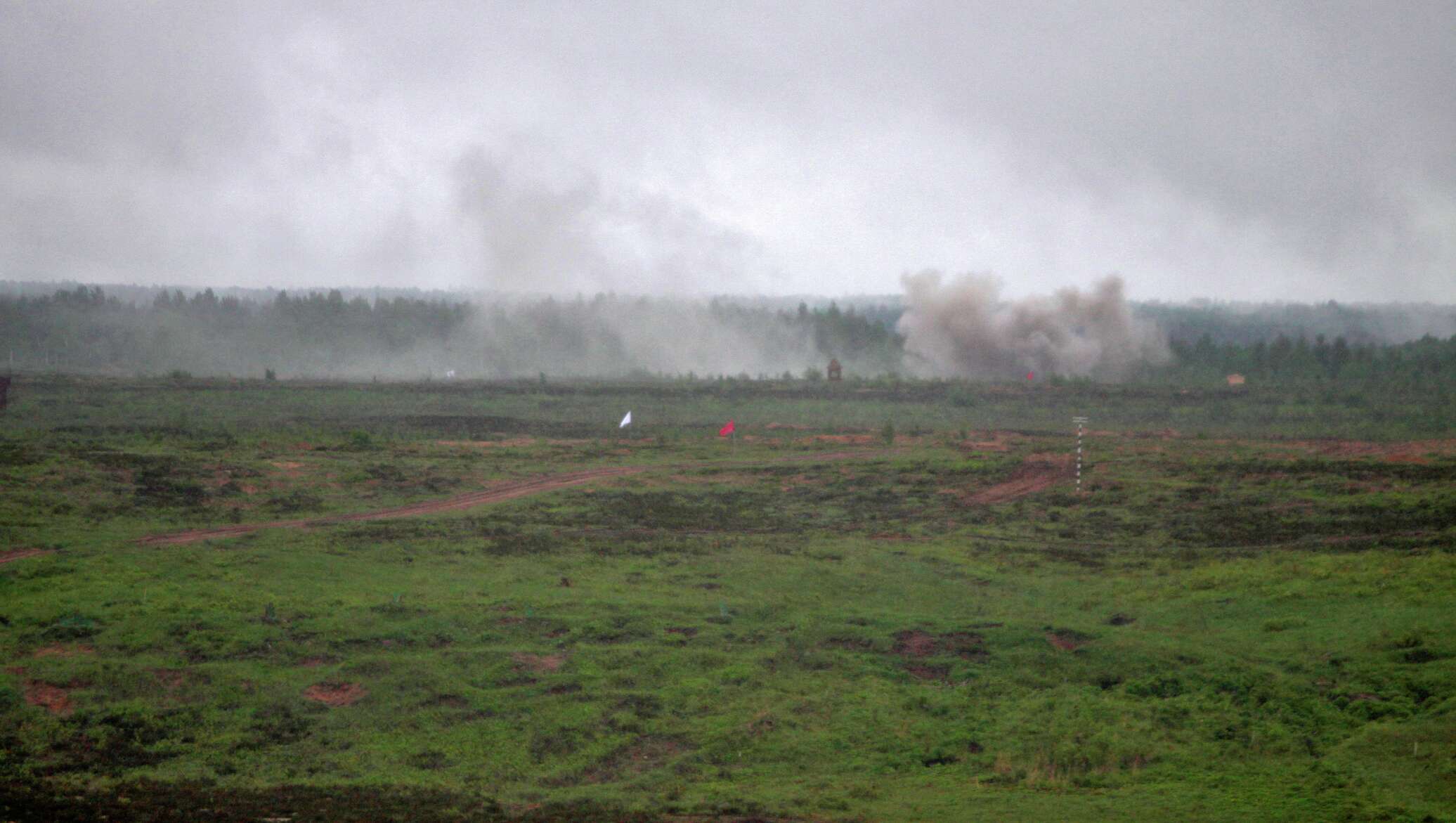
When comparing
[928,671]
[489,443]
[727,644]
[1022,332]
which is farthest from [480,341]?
[928,671]

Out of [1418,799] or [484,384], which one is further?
[484,384]

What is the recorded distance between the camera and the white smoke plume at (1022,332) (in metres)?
96.2

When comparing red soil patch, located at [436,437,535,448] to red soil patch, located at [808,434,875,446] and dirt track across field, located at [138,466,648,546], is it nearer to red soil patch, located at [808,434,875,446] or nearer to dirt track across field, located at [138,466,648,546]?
dirt track across field, located at [138,466,648,546]

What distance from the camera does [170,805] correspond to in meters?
11.2

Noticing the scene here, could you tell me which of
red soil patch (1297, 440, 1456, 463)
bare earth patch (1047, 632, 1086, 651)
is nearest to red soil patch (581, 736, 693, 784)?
bare earth patch (1047, 632, 1086, 651)

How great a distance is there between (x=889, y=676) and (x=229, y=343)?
12742cm

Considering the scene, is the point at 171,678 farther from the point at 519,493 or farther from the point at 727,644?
the point at 519,493

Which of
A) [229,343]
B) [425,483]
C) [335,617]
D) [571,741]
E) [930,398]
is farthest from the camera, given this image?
[229,343]

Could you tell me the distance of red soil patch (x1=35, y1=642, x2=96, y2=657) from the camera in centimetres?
1562

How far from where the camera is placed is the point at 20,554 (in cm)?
2100

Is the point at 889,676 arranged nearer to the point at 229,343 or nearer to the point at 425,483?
the point at 425,483

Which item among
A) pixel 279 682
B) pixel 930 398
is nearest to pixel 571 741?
pixel 279 682

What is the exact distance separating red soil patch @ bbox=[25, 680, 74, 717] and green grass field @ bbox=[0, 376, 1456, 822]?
0.05 m

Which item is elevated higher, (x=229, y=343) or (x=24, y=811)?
(x=229, y=343)
